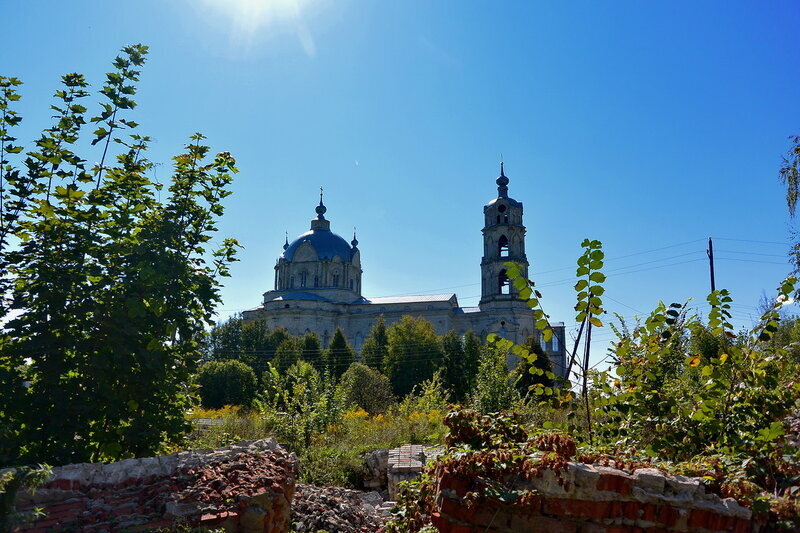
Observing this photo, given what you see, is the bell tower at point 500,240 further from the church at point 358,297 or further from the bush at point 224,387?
the bush at point 224,387

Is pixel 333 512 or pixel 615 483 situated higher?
pixel 615 483

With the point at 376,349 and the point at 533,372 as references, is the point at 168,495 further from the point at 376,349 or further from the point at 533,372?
the point at 376,349

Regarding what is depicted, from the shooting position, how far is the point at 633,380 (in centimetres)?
511

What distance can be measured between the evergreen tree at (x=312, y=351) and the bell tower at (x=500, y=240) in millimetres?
16427

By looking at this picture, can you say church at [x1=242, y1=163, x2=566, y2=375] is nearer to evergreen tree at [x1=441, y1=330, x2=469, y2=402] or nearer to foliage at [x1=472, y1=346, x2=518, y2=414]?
evergreen tree at [x1=441, y1=330, x2=469, y2=402]

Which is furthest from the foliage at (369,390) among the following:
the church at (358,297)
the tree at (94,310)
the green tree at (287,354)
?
the church at (358,297)

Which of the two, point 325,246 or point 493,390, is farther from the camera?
point 325,246

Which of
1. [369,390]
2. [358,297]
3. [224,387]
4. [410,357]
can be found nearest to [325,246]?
[358,297]

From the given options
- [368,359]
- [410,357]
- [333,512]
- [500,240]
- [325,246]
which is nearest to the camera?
[333,512]

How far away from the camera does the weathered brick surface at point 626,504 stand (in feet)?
12.6

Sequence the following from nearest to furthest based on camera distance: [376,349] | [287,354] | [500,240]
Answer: [287,354] → [376,349] → [500,240]

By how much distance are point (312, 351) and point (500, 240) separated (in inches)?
726

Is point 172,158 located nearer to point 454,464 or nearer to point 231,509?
point 231,509

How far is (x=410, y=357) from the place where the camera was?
34094mm
